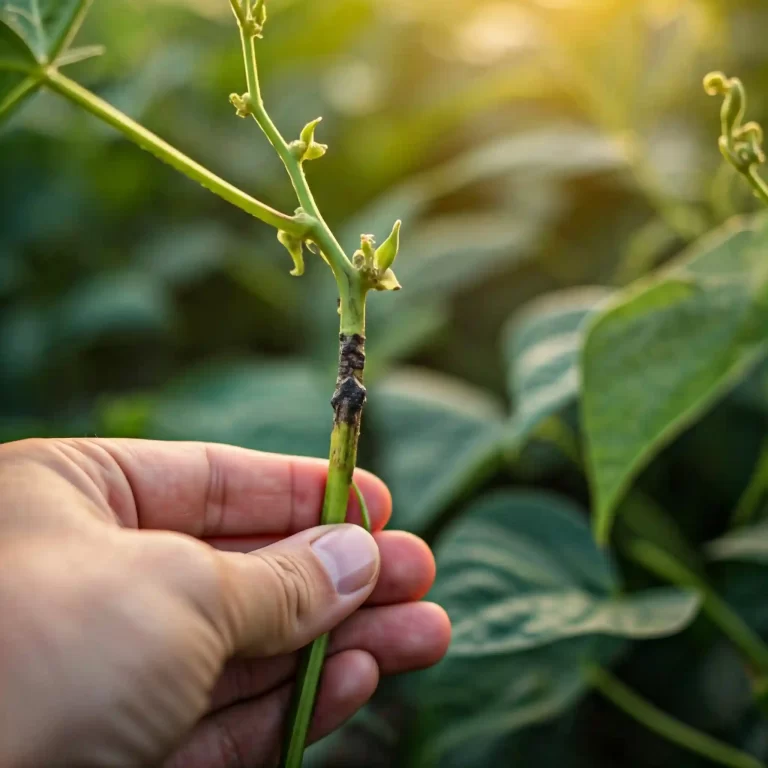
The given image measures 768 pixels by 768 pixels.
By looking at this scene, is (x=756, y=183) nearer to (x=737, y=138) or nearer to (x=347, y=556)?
(x=737, y=138)

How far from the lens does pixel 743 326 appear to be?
0.53m

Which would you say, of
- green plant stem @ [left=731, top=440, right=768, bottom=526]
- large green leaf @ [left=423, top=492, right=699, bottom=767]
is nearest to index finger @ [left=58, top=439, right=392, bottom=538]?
large green leaf @ [left=423, top=492, right=699, bottom=767]

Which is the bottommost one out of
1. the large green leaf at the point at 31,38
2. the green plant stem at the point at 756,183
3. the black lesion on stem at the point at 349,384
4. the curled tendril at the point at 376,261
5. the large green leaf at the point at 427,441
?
the large green leaf at the point at 427,441

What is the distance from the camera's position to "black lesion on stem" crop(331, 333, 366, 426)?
0.44 meters

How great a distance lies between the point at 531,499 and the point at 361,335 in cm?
36

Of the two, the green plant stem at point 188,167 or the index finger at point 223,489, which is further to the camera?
the index finger at point 223,489

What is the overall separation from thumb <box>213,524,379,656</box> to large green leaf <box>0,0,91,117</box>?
29 centimetres

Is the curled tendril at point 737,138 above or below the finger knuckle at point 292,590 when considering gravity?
above

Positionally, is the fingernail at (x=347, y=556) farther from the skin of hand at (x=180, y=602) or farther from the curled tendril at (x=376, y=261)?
the curled tendril at (x=376, y=261)

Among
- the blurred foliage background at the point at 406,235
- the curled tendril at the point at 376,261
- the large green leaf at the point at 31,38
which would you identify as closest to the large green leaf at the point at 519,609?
the blurred foliage background at the point at 406,235

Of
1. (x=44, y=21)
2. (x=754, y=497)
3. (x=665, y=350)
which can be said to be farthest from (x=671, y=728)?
(x=44, y=21)

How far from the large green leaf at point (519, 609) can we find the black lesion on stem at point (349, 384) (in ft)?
0.72

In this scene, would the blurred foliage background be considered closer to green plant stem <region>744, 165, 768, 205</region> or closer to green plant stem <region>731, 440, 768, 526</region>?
green plant stem <region>731, 440, 768, 526</region>

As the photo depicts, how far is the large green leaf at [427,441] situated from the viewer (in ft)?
2.36
